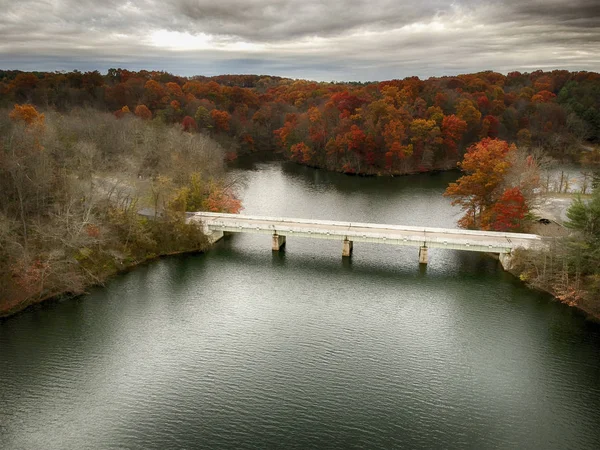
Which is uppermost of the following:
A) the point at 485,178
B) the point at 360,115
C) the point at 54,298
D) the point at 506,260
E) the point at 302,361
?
the point at 360,115

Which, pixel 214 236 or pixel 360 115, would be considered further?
pixel 360 115

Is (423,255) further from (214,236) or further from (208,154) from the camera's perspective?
(208,154)

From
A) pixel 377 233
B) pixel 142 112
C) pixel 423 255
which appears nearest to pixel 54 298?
pixel 377 233

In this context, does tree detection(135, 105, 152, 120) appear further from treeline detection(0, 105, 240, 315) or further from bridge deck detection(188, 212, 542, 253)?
bridge deck detection(188, 212, 542, 253)

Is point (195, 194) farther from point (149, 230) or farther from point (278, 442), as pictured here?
point (278, 442)

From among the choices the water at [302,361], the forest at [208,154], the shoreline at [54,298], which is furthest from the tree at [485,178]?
the shoreline at [54,298]

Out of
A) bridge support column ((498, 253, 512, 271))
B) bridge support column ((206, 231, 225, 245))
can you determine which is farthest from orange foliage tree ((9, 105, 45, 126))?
bridge support column ((498, 253, 512, 271))

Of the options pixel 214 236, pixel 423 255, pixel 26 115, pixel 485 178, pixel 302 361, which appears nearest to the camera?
pixel 302 361
